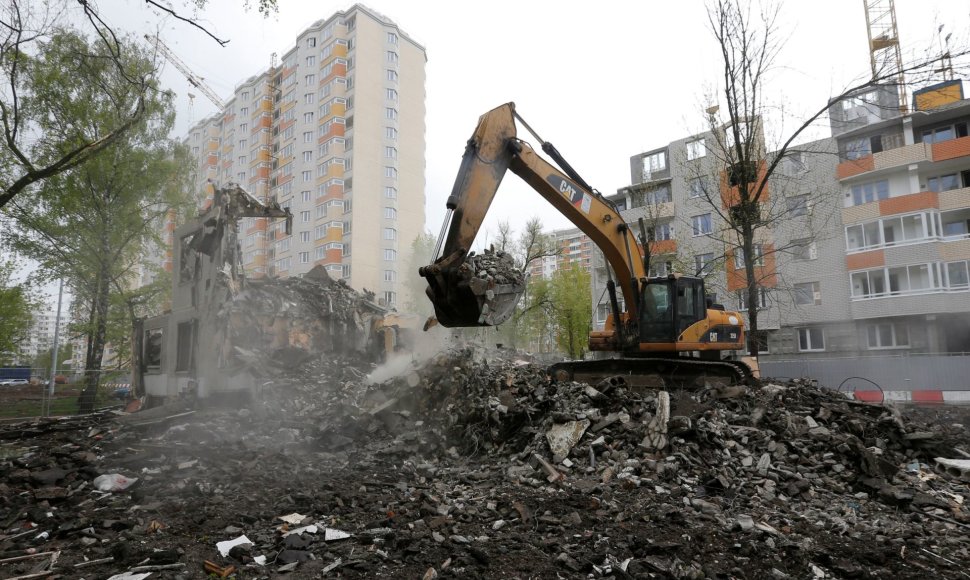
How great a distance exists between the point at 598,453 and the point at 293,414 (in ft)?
22.4

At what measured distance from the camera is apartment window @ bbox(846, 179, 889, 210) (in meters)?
25.0

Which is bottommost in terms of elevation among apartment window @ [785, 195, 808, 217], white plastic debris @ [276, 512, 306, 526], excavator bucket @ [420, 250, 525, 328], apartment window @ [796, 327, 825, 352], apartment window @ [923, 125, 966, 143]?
white plastic debris @ [276, 512, 306, 526]

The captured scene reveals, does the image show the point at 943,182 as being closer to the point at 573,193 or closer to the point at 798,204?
the point at 798,204

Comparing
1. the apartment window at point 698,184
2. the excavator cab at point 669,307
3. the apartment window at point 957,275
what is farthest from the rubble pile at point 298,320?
the apartment window at point 957,275

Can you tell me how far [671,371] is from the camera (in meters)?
8.66

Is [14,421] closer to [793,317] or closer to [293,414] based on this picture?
[293,414]

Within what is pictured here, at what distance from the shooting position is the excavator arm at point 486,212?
22.0 ft

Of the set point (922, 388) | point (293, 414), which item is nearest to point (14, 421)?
point (293, 414)

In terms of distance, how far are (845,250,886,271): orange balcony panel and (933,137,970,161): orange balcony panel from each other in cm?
497

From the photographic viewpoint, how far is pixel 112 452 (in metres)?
7.52

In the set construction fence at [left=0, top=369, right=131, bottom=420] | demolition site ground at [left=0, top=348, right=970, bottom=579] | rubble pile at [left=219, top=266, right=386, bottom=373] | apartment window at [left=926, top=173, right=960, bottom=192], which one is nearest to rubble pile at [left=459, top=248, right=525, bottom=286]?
demolition site ground at [left=0, top=348, right=970, bottom=579]

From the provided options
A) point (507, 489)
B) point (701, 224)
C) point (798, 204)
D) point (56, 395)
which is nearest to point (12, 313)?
point (56, 395)

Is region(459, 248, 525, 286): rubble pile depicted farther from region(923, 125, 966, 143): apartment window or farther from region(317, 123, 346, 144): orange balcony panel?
region(317, 123, 346, 144): orange balcony panel

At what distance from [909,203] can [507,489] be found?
2718 cm
